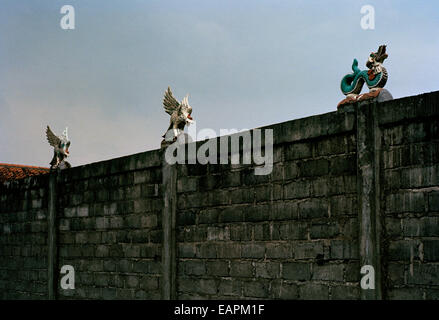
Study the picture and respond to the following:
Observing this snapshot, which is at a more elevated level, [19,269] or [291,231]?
[291,231]

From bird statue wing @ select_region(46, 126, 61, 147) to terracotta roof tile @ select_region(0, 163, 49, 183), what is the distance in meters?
4.12

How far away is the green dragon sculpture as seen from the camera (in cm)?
629

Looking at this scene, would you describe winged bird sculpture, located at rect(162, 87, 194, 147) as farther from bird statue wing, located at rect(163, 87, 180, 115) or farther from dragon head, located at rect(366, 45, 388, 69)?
dragon head, located at rect(366, 45, 388, 69)

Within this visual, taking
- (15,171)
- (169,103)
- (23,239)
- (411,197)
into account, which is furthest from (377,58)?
(15,171)

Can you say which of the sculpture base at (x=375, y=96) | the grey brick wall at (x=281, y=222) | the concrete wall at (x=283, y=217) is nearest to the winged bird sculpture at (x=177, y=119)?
the concrete wall at (x=283, y=217)

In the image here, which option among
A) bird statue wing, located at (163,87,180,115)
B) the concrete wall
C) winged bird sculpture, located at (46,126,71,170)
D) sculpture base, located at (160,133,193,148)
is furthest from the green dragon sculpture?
winged bird sculpture, located at (46,126,71,170)

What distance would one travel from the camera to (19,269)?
1232 cm

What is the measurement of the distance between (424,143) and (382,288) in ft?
4.84

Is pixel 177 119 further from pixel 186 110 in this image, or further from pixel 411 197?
pixel 411 197

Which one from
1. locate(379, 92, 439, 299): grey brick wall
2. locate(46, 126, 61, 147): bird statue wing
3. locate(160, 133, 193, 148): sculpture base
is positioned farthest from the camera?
locate(46, 126, 61, 147): bird statue wing

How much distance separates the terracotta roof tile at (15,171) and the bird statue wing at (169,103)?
815 centimetres
